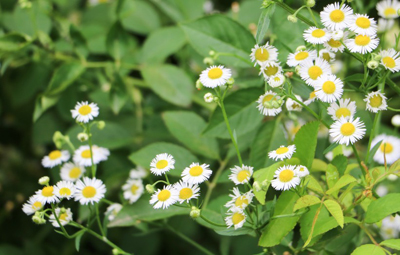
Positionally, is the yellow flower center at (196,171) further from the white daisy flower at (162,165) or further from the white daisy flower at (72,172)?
the white daisy flower at (72,172)

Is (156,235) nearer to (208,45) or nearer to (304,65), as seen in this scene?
(208,45)

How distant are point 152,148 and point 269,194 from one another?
22 cm

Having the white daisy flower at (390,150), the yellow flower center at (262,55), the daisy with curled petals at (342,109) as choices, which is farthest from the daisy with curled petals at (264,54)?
the white daisy flower at (390,150)

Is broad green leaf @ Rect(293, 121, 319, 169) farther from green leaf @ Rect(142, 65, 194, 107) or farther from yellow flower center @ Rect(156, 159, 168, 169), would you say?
green leaf @ Rect(142, 65, 194, 107)

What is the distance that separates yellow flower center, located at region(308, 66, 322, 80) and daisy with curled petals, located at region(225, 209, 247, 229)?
19cm

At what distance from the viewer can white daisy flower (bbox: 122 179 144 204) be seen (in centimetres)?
80

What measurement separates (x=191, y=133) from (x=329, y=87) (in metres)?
0.36

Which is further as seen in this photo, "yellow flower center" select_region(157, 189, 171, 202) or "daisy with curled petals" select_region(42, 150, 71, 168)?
"daisy with curled petals" select_region(42, 150, 71, 168)

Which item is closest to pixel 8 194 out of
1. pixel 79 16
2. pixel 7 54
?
pixel 7 54

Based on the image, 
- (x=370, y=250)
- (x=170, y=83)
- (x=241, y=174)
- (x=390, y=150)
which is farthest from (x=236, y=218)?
(x=170, y=83)

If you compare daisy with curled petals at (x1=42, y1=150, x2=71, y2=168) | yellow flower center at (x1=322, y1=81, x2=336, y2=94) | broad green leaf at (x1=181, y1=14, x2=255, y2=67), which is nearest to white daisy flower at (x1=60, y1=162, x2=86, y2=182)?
daisy with curled petals at (x1=42, y1=150, x2=71, y2=168)

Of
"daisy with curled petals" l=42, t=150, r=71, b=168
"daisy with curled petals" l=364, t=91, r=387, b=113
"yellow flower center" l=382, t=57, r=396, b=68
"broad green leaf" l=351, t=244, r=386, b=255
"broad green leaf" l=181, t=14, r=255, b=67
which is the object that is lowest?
"broad green leaf" l=351, t=244, r=386, b=255

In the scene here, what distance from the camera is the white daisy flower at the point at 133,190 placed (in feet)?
2.61

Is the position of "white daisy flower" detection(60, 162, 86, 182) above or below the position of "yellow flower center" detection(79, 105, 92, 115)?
below
